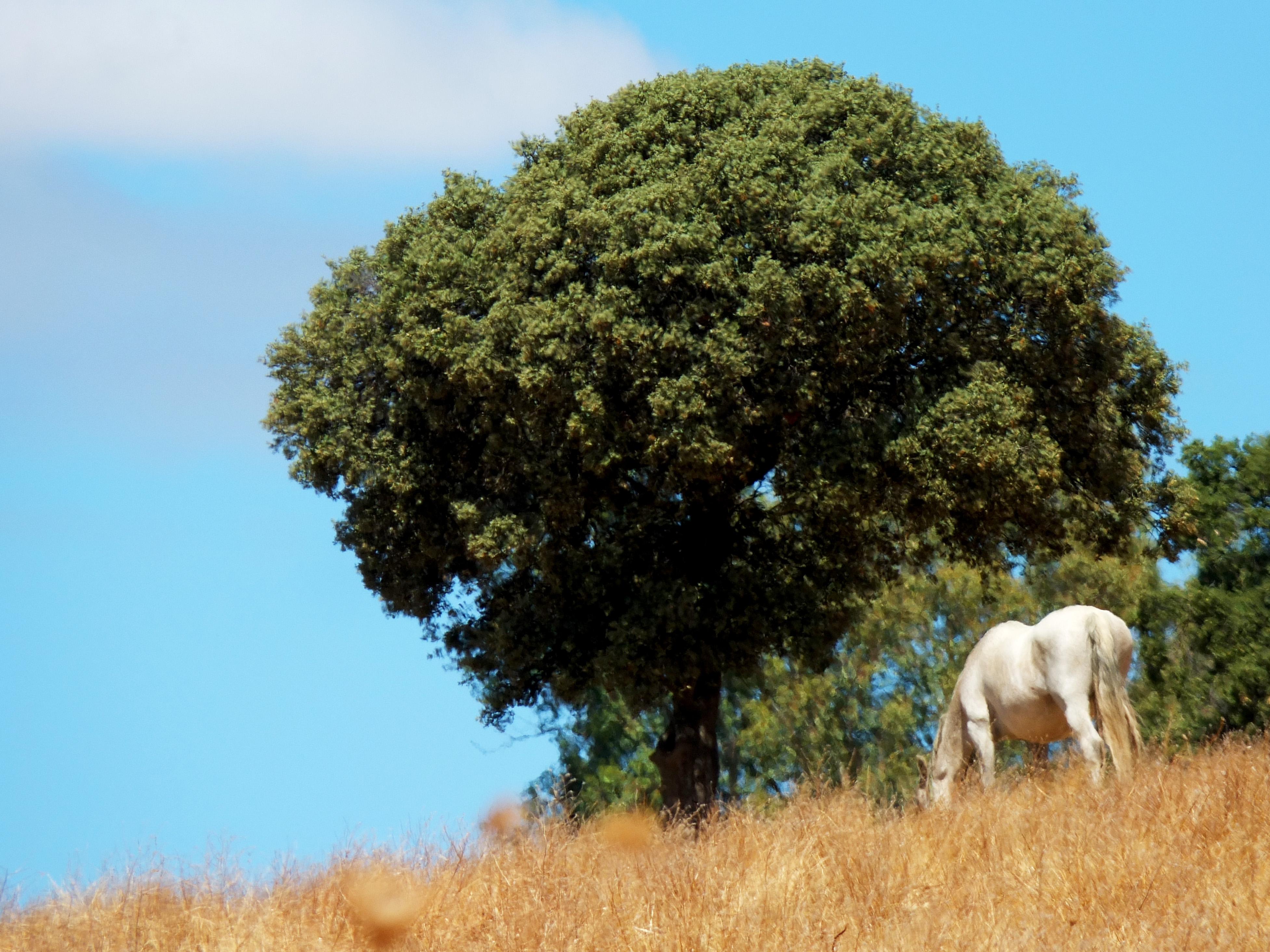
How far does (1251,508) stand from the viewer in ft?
103

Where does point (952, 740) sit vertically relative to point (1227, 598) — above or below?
below

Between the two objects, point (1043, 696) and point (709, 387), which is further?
point (709, 387)

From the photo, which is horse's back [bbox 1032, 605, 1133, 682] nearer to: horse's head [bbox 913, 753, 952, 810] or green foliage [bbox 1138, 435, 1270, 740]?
horse's head [bbox 913, 753, 952, 810]

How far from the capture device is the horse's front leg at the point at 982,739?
19.1 meters

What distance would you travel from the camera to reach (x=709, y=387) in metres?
20.3

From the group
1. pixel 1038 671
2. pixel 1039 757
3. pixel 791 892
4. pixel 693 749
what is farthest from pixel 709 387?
pixel 791 892

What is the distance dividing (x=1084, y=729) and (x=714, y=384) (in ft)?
23.2

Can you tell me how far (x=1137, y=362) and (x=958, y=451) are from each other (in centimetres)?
549

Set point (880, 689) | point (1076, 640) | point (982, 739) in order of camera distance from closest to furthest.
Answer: point (1076, 640) → point (982, 739) → point (880, 689)

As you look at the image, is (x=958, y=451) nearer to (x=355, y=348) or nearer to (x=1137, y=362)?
(x=1137, y=362)

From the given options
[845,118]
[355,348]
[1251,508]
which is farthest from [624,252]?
[1251,508]

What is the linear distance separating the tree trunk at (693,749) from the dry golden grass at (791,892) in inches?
428

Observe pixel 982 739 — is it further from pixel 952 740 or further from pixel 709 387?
pixel 709 387

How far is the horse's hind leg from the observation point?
17844 millimetres
